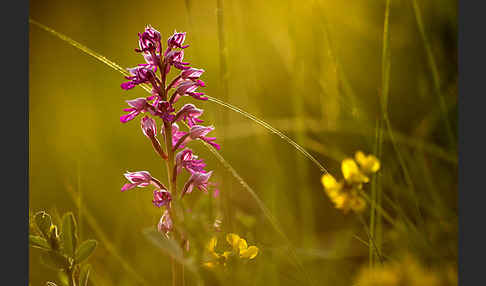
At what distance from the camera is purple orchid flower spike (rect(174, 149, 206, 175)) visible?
0.98 m

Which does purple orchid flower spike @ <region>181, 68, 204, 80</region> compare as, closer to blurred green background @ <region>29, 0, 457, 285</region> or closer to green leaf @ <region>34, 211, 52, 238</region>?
blurred green background @ <region>29, 0, 457, 285</region>

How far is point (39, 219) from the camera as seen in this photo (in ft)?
2.96

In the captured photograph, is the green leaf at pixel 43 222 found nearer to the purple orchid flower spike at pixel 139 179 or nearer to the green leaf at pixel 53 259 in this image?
→ the green leaf at pixel 53 259

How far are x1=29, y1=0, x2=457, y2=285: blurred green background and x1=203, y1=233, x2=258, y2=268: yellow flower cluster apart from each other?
30mm

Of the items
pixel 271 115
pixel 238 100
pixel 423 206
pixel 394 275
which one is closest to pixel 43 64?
pixel 238 100

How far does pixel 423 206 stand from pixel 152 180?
2.78ft

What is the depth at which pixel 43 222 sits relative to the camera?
0.91 metres

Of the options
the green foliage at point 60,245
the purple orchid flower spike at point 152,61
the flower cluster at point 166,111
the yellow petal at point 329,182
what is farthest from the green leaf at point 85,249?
the yellow petal at point 329,182

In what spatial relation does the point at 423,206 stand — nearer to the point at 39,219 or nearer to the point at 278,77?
the point at 39,219

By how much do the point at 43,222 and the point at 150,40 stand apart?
1.26 ft

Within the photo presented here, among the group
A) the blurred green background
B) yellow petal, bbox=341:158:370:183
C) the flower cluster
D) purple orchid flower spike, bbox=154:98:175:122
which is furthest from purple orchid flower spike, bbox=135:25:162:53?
yellow petal, bbox=341:158:370:183

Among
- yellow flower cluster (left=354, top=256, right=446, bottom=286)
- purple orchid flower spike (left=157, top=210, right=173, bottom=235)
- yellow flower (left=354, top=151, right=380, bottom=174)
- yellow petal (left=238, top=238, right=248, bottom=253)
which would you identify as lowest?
yellow flower cluster (left=354, top=256, right=446, bottom=286)

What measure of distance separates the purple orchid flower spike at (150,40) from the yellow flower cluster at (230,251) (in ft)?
1.25

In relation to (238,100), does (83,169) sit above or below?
below
